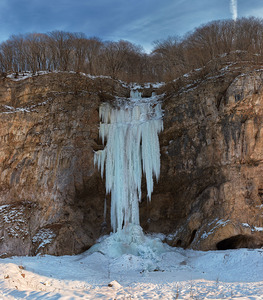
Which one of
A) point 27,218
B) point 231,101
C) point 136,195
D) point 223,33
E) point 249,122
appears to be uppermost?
point 223,33

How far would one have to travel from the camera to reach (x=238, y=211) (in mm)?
14484

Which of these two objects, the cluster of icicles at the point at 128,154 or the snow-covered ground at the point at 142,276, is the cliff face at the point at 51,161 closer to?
the cluster of icicles at the point at 128,154

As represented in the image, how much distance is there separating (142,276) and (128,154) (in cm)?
814

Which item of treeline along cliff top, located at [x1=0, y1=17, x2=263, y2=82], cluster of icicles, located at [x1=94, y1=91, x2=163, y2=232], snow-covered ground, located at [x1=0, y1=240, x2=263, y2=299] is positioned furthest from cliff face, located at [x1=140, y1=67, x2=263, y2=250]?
treeline along cliff top, located at [x1=0, y1=17, x2=263, y2=82]

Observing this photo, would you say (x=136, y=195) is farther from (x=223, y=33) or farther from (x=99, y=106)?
(x=223, y=33)

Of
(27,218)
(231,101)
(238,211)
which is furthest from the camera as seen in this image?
(27,218)

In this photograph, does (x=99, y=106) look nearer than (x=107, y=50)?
Yes

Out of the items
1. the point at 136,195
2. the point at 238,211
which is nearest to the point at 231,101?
the point at 238,211

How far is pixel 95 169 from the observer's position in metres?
18.6

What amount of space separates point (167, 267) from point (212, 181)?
551cm

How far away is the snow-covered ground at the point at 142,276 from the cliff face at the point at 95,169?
6.02 feet

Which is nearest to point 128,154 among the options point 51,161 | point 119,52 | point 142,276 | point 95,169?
point 95,169

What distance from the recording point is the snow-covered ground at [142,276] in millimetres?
7359

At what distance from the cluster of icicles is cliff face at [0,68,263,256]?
804mm
